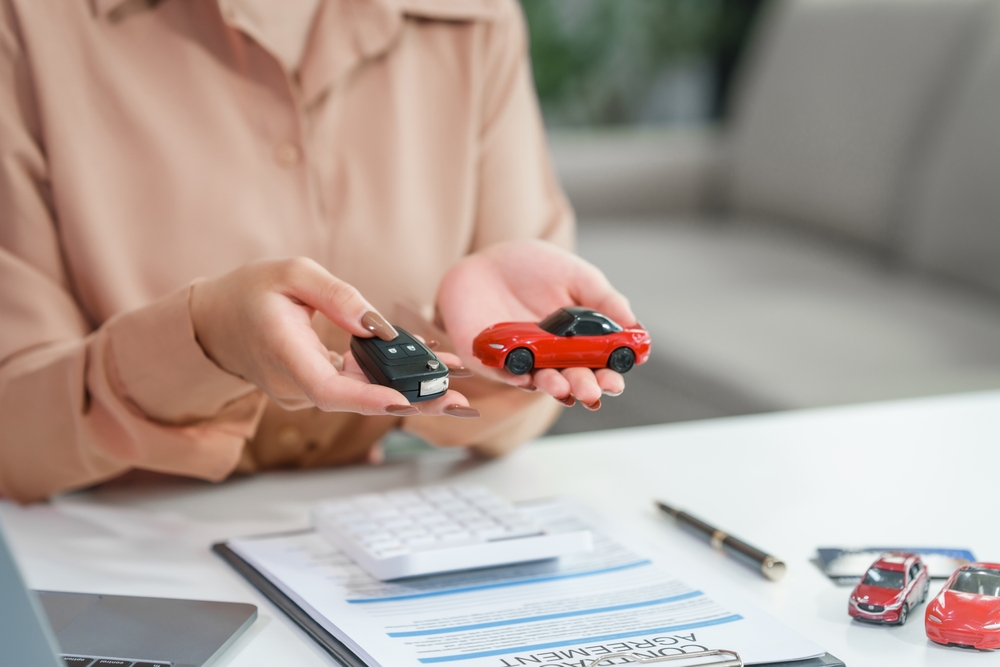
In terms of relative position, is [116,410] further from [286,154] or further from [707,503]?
[707,503]

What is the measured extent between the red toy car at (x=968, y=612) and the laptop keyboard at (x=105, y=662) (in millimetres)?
422

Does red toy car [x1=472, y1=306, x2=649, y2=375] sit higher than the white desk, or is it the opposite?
red toy car [x1=472, y1=306, x2=649, y2=375]

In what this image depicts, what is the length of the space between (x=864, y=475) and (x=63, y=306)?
69 centimetres

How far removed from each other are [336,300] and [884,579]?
0.37 meters

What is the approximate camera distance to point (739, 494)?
2.75 ft

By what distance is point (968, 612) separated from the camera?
0.57 metres

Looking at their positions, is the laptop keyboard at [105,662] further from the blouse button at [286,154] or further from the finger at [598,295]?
the blouse button at [286,154]

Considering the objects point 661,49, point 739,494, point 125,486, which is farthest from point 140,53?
point 661,49

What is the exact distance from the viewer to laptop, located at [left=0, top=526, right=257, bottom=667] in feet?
1.81

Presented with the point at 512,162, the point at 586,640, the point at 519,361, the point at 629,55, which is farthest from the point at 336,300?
the point at 629,55

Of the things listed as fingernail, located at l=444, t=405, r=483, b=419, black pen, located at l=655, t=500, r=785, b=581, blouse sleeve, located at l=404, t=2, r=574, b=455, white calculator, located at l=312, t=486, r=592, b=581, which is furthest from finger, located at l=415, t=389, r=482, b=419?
blouse sleeve, located at l=404, t=2, r=574, b=455

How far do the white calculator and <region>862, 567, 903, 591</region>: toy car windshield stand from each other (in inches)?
7.0

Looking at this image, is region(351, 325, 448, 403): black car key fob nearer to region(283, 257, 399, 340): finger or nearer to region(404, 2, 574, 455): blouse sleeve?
region(283, 257, 399, 340): finger

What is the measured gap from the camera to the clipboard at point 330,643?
53cm
